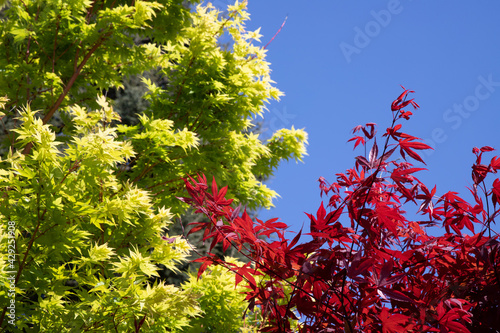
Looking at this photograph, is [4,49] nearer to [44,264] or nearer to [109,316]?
[44,264]

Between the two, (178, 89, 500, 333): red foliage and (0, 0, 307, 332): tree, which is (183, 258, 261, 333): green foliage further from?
(178, 89, 500, 333): red foliage

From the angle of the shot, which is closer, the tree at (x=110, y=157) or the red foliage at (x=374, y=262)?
the red foliage at (x=374, y=262)

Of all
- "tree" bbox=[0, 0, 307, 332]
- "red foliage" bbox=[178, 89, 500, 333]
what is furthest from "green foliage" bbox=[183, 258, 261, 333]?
"red foliage" bbox=[178, 89, 500, 333]

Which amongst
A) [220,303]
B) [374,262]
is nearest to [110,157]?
[374,262]

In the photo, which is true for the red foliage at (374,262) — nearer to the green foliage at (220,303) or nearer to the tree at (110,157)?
the tree at (110,157)

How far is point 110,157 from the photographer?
317 centimetres

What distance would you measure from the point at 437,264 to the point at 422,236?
0.57 ft

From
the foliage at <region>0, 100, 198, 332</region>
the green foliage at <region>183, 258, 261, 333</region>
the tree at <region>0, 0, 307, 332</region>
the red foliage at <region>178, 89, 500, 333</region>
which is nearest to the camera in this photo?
the red foliage at <region>178, 89, 500, 333</region>

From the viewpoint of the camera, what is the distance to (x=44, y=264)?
3.73 metres

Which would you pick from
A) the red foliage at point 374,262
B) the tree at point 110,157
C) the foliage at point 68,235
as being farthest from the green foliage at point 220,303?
the red foliage at point 374,262

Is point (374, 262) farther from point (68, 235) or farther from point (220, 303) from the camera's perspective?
point (220, 303)

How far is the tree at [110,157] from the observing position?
323cm

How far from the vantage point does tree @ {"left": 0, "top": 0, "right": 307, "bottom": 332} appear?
Answer: 3.23 metres

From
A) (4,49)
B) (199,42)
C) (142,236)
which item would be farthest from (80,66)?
(142,236)
